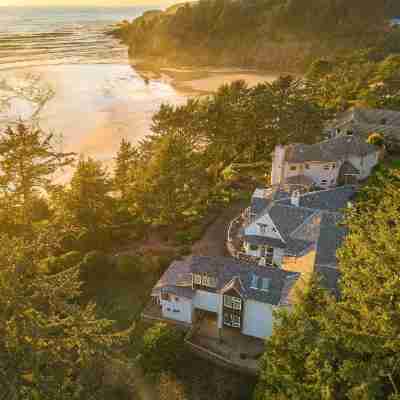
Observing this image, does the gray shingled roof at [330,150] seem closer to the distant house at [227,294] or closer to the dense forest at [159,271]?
the dense forest at [159,271]

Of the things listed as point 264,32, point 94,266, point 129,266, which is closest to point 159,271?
point 129,266

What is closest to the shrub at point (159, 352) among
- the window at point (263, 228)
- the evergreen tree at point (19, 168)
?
the window at point (263, 228)

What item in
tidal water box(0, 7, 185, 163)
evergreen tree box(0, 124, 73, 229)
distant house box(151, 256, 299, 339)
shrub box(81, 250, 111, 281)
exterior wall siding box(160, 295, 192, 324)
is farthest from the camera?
tidal water box(0, 7, 185, 163)

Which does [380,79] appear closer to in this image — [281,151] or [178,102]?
[178,102]

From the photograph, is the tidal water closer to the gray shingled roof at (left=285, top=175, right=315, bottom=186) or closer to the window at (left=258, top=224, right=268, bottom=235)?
the gray shingled roof at (left=285, top=175, right=315, bottom=186)

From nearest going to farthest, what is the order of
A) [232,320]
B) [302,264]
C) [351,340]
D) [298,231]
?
[351,340], [232,320], [302,264], [298,231]

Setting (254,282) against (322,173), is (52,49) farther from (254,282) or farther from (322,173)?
(254,282)

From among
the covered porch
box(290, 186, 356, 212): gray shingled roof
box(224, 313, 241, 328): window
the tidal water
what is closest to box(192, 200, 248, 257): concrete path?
the covered porch
